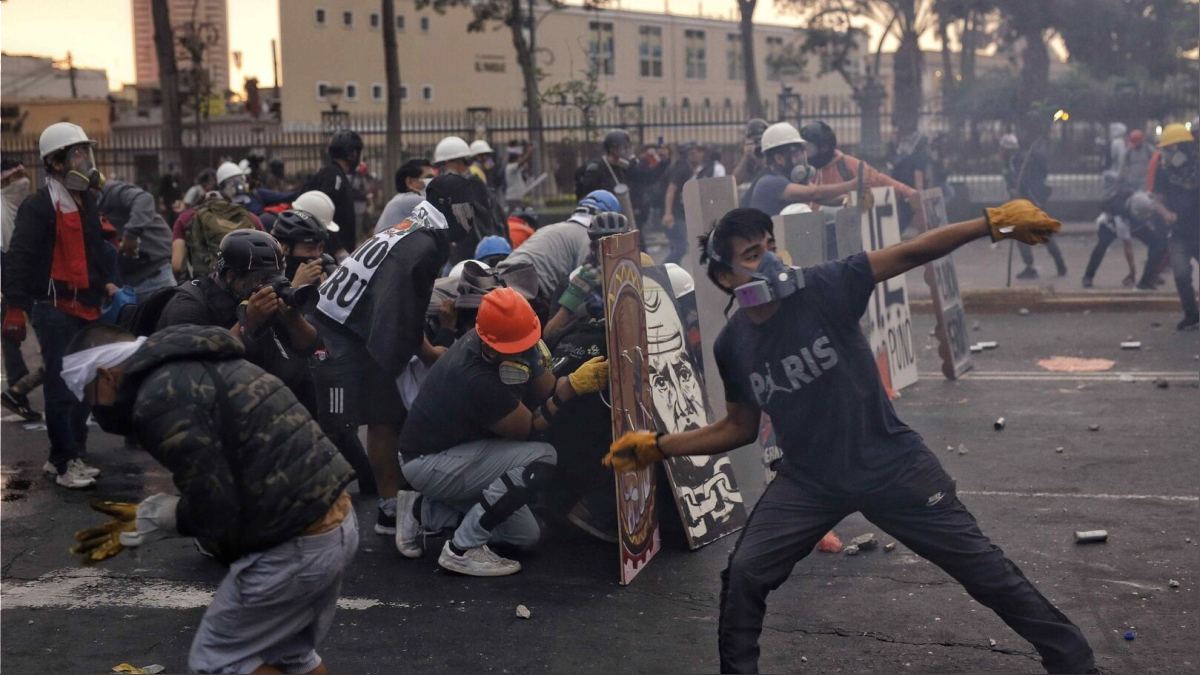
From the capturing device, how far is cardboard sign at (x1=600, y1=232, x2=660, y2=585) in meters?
5.86

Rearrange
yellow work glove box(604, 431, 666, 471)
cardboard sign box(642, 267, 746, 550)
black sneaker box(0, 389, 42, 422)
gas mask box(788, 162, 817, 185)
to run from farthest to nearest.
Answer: black sneaker box(0, 389, 42, 422) < gas mask box(788, 162, 817, 185) < cardboard sign box(642, 267, 746, 550) < yellow work glove box(604, 431, 666, 471)

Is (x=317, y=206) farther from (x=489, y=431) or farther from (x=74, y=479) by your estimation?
(x=489, y=431)

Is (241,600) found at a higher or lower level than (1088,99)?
lower

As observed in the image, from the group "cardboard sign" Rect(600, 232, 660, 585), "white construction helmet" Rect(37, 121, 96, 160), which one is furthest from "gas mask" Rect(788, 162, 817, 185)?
"white construction helmet" Rect(37, 121, 96, 160)

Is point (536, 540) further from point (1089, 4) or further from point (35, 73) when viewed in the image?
point (35, 73)

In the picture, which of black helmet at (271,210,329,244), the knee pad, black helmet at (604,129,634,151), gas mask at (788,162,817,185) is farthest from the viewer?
black helmet at (604,129,634,151)

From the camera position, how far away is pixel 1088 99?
2733 cm

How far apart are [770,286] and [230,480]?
183 centimetres

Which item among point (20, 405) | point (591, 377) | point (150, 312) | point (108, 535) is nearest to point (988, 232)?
point (591, 377)

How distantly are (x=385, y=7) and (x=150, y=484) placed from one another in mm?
21890

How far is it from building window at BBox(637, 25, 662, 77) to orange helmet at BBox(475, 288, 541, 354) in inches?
2228

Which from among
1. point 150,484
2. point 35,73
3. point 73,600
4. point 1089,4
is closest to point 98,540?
point 73,600

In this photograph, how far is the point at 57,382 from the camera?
8078mm

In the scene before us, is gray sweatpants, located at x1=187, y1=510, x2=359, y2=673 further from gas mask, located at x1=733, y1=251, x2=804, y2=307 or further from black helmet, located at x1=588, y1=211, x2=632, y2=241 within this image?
black helmet, located at x1=588, y1=211, x2=632, y2=241
